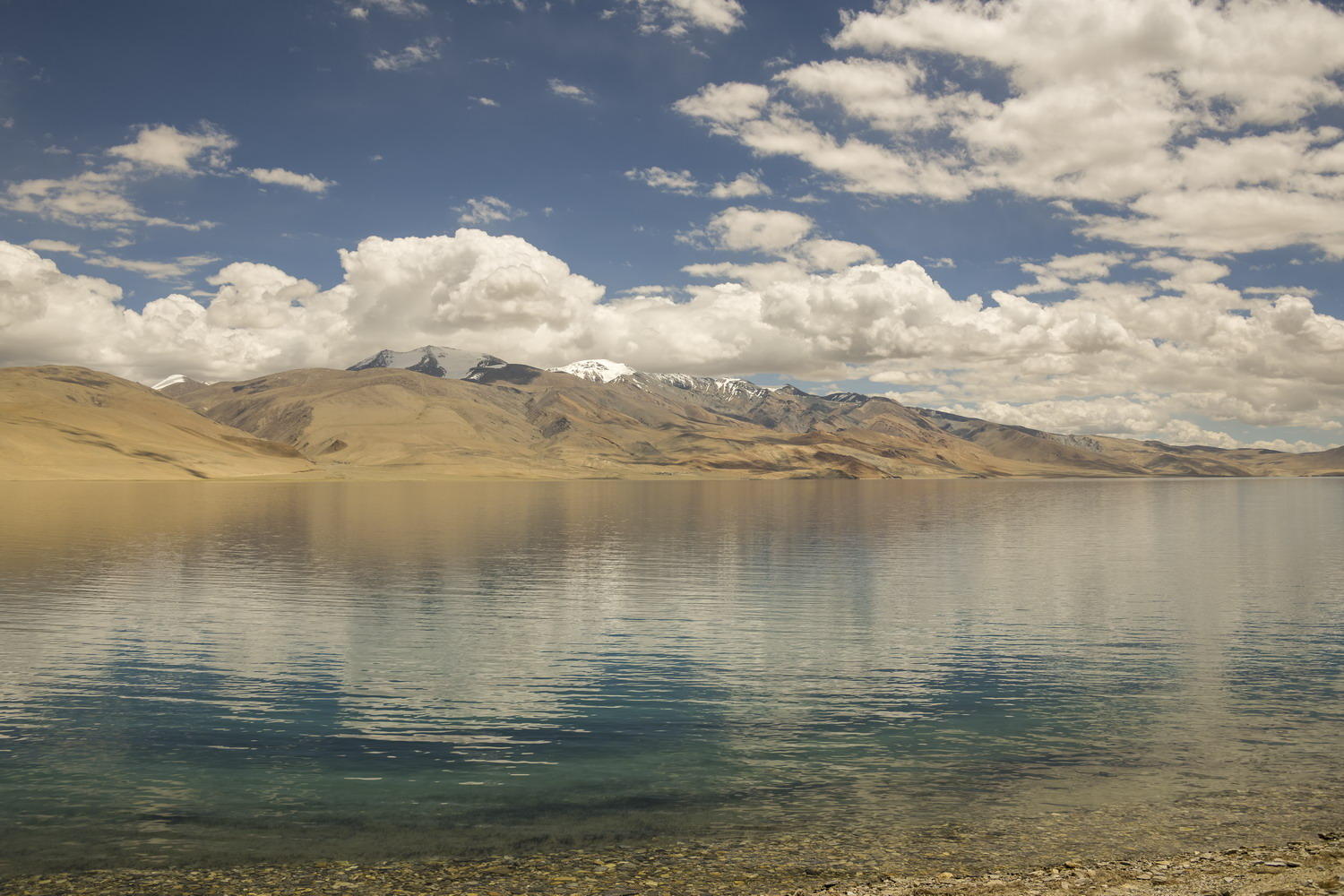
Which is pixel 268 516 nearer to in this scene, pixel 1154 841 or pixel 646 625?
pixel 646 625

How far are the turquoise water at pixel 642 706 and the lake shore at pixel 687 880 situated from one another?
39.5 inches

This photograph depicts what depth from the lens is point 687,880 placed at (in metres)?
18.9

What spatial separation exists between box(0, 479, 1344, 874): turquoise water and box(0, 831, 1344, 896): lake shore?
1.00 m

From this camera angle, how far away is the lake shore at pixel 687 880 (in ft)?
58.7

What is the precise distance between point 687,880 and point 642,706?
14.7 m

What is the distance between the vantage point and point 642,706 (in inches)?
1321

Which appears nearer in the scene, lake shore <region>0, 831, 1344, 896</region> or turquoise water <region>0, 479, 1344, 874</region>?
lake shore <region>0, 831, 1344, 896</region>

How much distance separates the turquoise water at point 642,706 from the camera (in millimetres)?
22359

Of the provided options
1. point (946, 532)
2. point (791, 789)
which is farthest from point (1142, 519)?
point (791, 789)

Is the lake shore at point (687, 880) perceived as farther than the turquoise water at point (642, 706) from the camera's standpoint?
No

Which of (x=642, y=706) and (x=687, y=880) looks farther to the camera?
(x=642, y=706)

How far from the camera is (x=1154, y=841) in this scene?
68.1 ft

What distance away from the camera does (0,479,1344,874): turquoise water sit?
22359mm

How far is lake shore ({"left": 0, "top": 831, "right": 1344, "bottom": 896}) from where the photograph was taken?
17906 mm
